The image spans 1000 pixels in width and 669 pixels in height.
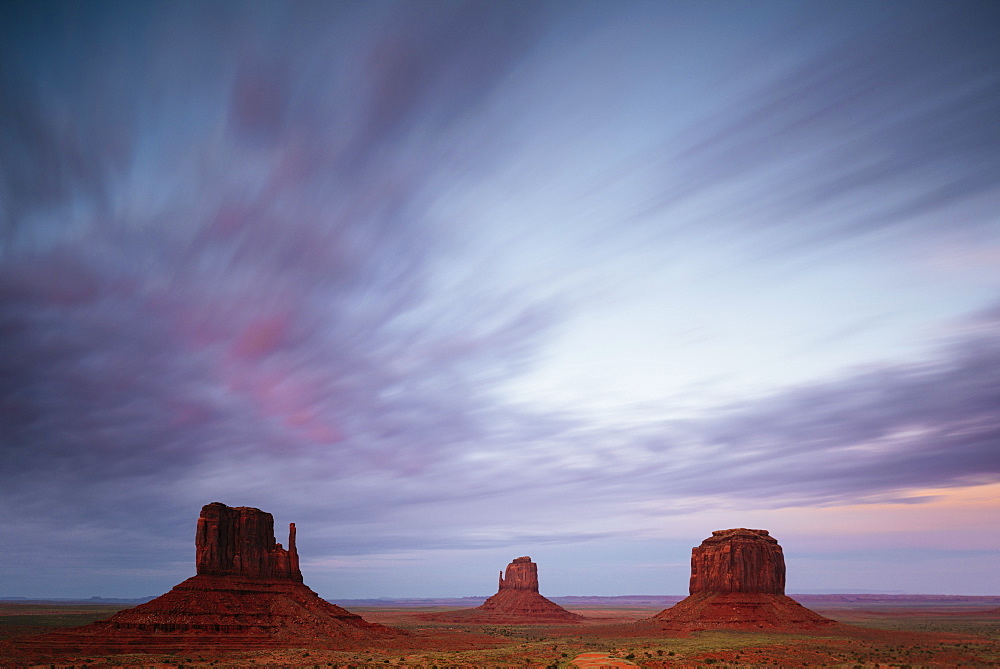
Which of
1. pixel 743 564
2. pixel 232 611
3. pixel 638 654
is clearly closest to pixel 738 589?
pixel 743 564

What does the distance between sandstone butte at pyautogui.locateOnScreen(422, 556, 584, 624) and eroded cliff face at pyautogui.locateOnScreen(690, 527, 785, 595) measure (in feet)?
189

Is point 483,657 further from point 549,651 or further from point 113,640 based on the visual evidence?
point 113,640

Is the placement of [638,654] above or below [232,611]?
below

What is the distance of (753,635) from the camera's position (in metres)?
90.9

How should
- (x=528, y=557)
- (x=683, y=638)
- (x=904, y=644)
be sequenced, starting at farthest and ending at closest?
(x=528, y=557) → (x=683, y=638) → (x=904, y=644)

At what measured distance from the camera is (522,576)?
7677 inches

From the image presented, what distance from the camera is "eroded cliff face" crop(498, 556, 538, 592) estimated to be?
637 feet

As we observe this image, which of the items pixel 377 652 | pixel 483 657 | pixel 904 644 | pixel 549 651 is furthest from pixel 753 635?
pixel 377 652

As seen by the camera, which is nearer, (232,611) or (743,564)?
(232,611)

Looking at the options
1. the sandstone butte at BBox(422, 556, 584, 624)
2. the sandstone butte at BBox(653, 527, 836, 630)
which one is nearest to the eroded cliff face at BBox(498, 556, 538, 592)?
the sandstone butte at BBox(422, 556, 584, 624)

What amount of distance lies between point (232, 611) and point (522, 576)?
401 feet

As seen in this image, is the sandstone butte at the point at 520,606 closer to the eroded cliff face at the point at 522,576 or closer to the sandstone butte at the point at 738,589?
the eroded cliff face at the point at 522,576

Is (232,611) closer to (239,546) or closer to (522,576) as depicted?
(239,546)

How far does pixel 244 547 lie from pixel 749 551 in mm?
82470
